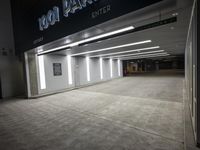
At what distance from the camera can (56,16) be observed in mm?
4457

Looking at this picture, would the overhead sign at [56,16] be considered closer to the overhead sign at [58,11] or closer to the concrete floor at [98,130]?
the overhead sign at [58,11]

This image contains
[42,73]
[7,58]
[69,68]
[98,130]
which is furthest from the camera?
[69,68]

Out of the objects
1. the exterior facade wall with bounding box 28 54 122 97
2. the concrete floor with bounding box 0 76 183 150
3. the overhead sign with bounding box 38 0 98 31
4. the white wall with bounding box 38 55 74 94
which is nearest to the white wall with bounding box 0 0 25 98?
the exterior facade wall with bounding box 28 54 122 97

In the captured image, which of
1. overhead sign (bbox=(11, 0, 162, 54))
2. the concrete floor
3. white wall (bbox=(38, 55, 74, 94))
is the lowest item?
the concrete floor

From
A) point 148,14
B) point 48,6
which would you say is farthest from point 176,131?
point 48,6

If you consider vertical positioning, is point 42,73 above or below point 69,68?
below

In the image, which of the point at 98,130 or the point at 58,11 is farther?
the point at 58,11

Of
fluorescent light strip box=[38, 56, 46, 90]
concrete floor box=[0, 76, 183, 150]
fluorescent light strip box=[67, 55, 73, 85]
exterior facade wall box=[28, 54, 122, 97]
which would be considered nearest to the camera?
concrete floor box=[0, 76, 183, 150]

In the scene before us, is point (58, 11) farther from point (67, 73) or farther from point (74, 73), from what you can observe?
point (74, 73)

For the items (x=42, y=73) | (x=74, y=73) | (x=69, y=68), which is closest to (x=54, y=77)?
(x=42, y=73)

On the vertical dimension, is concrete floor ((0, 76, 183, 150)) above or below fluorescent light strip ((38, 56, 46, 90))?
below

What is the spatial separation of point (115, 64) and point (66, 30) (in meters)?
13.4

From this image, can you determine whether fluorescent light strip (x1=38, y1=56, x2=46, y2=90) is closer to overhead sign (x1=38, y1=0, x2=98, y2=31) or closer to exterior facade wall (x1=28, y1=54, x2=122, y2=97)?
exterior facade wall (x1=28, y1=54, x2=122, y2=97)

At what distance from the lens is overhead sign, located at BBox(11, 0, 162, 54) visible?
2.75 meters
